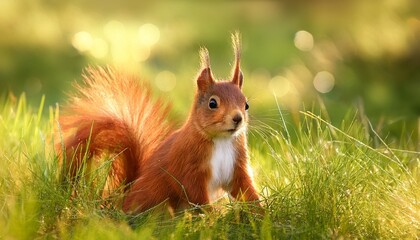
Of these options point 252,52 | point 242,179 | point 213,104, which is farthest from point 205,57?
point 252,52

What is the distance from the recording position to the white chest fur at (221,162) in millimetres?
3604

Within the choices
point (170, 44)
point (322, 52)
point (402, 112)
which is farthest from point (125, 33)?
point (402, 112)

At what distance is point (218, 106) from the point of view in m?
3.59

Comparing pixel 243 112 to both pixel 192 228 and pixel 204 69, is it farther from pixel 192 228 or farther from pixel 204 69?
pixel 192 228

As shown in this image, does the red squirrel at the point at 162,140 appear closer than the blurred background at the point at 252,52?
Yes

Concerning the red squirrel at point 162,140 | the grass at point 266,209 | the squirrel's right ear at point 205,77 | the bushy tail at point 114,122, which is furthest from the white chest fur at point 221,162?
the bushy tail at point 114,122

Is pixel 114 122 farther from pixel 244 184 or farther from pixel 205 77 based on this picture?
pixel 244 184

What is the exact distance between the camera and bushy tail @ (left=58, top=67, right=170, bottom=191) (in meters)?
3.94

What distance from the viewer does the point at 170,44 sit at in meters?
10.6

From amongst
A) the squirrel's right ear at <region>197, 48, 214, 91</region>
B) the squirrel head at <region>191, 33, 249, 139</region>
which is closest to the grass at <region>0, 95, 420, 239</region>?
the squirrel head at <region>191, 33, 249, 139</region>

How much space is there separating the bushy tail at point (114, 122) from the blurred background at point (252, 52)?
16 cm

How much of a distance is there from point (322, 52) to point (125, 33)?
11.8 ft

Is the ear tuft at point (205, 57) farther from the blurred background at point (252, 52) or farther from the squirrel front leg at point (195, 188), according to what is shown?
A: the squirrel front leg at point (195, 188)

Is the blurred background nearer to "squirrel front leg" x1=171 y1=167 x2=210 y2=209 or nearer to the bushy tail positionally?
the bushy tail
